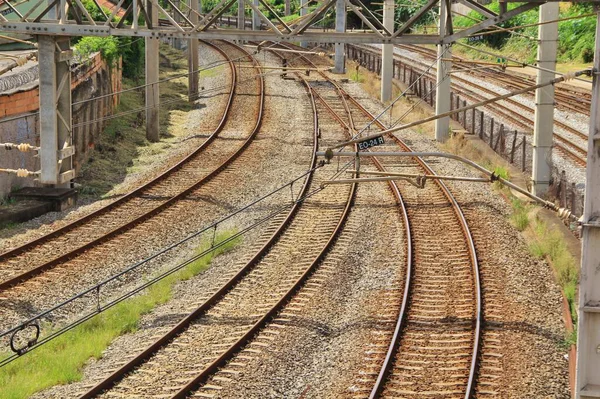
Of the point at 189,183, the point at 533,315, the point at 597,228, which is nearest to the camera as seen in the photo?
the point at 597,228

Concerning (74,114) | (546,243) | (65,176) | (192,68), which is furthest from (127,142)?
(546,243)

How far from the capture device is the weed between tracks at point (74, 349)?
1226cm

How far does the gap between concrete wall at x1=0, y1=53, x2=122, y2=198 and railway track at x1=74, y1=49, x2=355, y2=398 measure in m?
5.88

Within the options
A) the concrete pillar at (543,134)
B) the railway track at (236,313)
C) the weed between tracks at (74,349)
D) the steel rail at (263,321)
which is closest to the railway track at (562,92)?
the concrete pillar at (543,134)

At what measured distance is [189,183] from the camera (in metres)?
23.5

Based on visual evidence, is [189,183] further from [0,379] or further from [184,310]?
[0,379]

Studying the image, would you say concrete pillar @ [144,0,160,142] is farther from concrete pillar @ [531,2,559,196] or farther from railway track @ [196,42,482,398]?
concrete pillar @ [531,2,559,196]

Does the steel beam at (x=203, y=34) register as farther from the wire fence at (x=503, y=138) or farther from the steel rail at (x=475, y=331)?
the steel rail at (x=475, y=331)

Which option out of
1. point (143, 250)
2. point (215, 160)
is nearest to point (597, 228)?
point (143, 250)

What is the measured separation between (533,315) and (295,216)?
7.11 m

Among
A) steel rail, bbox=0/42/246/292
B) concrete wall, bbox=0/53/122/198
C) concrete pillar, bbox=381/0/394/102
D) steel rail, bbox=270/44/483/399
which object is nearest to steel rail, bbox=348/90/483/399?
steel rail, bbox=270/44/483/399

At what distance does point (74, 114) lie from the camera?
24.7 m

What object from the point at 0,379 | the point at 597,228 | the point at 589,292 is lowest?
the point at 0,379

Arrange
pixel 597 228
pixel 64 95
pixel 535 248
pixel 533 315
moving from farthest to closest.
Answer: pixel 64 95 < pixel 535 248 < pixel 533 315 < pixel 597 228
